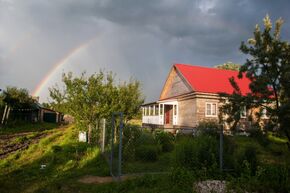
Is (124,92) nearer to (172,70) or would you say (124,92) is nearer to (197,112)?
(197,112)

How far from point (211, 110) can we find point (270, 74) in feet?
46.3

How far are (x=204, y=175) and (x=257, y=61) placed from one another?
16.4 ft

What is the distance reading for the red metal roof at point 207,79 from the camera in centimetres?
2406

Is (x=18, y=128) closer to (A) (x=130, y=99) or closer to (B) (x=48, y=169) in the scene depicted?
(A) (x=130, y=99)

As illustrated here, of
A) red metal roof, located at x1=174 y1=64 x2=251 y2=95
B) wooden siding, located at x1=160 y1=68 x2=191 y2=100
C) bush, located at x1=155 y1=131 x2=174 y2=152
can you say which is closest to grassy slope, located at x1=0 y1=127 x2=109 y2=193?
bush, located at x1=155 y1=131 x2=174 y2=152

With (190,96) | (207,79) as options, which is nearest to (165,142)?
(190,96)

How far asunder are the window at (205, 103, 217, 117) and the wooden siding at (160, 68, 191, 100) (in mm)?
2255

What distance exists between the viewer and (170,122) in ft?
94.3

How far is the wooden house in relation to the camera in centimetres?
2330

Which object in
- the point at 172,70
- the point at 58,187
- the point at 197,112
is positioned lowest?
the point at 58,187

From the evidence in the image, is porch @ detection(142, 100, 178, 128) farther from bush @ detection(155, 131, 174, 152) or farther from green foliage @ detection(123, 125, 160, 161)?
green foliage @ detection(123, 125, 160, 161)

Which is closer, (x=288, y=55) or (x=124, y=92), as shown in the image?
(x=288, y=55)

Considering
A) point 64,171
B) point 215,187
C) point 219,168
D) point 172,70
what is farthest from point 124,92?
point 172,70

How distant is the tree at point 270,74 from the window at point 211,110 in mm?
13018
